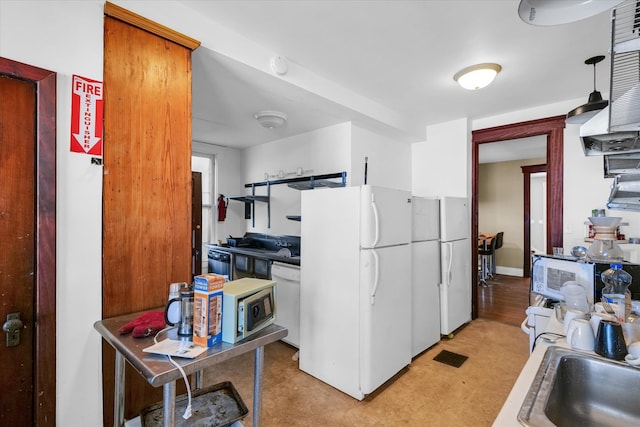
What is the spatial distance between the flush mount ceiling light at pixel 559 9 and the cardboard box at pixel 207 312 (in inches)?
59.2

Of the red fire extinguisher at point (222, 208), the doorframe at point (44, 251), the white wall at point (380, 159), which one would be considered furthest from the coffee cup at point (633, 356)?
the red fire extinguisher at point (222, 208)

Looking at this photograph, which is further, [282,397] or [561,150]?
[561,150]

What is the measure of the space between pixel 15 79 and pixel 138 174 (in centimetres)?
59

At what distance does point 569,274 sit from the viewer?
6.37 feet

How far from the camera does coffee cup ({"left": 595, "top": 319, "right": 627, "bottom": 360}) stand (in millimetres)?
1096

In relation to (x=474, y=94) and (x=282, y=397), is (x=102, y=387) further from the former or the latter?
(x=474, y=94)

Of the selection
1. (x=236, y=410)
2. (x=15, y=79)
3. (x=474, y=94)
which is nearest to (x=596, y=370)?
(x=236, y=410)

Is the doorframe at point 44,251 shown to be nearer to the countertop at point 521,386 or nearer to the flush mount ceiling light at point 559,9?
the countertop at point 521,386

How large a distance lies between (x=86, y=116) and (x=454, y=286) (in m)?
3.59

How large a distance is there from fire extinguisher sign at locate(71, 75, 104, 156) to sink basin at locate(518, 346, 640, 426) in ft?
6.68

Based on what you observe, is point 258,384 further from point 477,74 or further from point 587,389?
point 477,74

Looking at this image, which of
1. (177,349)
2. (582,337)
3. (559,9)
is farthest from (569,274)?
(177,349)

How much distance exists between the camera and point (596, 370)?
1096 millimetres

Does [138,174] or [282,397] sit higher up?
[138,174]
